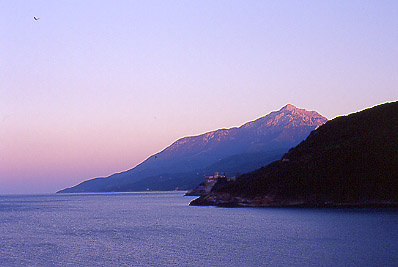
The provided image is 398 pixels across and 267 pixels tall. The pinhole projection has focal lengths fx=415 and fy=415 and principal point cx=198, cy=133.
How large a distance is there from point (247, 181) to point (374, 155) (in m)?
45.6

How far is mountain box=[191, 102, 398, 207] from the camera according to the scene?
125m

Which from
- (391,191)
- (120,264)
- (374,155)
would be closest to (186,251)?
(120,264)

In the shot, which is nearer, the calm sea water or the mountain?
the calm sea water

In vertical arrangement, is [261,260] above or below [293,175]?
below

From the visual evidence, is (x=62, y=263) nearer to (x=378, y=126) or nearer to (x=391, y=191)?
(x=391, y=191)

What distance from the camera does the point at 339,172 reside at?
132625 millimetres

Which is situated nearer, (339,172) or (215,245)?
(215,245)

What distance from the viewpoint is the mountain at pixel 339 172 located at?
12525cm

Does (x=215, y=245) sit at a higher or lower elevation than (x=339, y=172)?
lower

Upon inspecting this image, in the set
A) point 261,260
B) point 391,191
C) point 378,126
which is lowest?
point 261,260

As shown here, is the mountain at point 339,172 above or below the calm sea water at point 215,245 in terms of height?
above

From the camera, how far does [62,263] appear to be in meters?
48.4

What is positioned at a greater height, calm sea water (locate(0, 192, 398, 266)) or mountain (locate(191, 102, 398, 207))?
mountain (locate(191, 102, 398, 207))

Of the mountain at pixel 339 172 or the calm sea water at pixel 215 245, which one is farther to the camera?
the mountain at pixel 339 172
